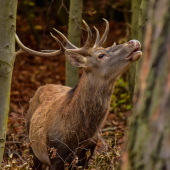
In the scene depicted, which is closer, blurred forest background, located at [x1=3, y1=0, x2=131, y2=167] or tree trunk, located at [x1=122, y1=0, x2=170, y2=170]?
tree trunk, located at [x1=122, y1=0, x2=170, y2=170]

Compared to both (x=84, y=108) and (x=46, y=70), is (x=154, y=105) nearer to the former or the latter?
(x=84, y=108)

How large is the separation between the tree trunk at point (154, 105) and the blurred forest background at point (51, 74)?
2.33 m

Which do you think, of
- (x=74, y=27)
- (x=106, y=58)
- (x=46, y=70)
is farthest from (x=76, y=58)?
(x=46, y=70)

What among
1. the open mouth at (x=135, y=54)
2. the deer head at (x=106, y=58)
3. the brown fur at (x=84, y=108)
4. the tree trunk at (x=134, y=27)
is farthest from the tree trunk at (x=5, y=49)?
the tree trunk at (x=134, y=27)

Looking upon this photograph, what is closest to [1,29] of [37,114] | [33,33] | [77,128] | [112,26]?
[77,128]

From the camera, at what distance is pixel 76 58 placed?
18.3 feet

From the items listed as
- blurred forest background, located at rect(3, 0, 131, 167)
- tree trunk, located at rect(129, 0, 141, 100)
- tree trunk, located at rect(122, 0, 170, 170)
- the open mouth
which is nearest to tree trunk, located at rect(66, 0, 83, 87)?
blurred forest background, located at rect(3, 0, 131, 167)

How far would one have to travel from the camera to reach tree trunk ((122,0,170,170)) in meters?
2.27

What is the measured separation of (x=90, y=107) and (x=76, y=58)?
32.6 inches

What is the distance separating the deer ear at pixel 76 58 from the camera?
18.2ft

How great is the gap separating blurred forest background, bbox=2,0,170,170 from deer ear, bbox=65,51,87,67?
0.67 m

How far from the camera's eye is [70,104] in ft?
17.8

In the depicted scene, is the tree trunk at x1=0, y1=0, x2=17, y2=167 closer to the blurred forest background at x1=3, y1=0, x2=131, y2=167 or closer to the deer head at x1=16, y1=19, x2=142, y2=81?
the deer head at x1=16, y1=19, x2=142, y2=81

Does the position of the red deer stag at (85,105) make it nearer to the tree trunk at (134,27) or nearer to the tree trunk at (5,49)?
the tree trunk at (5,49)
